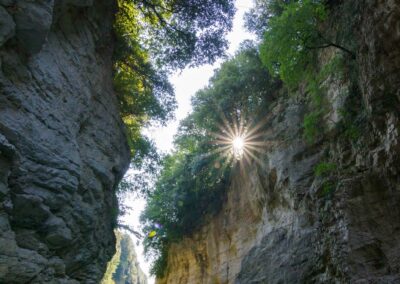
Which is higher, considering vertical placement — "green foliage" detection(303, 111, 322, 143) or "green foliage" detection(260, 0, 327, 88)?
"green foliage" detection(260, 0, 327, 88)

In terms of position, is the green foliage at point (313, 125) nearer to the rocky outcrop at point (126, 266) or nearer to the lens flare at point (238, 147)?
the lens flare at point (238, 147)

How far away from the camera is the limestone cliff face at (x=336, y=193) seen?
629 centimetres

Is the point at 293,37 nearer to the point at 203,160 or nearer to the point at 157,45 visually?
the point at 157,45

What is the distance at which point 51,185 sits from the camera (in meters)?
7.09

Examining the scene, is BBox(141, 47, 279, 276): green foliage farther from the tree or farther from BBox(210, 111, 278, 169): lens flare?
the tree

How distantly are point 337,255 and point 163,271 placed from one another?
14.8 metres

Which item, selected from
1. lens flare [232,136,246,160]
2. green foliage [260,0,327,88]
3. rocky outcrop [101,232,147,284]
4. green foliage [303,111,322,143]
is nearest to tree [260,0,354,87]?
green foliage [260,0,327,88]

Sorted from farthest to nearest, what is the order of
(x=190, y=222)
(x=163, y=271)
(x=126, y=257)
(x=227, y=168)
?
1. (x=126, y=257)
2. (x=163, y=271)
3. (x=190, y=222)
4. (x=227, y=168)

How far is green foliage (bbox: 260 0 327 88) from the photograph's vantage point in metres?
8.37

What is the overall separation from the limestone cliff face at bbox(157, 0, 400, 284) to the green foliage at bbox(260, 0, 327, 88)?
112 centimetres

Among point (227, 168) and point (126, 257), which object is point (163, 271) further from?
point (126, 257)

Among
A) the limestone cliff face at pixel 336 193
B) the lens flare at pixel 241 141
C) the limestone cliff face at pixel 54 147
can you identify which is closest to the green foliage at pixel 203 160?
the lens flare at pixel 241 141

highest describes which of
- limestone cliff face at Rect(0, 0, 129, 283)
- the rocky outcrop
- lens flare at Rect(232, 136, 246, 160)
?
the rocky outcrop


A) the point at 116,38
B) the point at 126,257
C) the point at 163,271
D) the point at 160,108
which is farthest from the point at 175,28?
the point at 126,257
